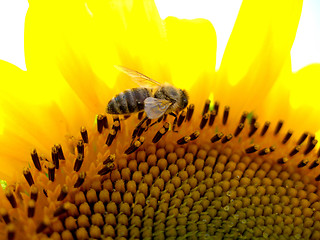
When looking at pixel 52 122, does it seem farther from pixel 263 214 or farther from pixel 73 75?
pixel 263 214

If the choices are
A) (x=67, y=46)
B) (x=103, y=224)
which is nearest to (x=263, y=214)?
(x=103, y=224)

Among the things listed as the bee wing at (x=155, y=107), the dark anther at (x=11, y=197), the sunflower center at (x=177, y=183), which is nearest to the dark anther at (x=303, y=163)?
the sunflower center at (x=177, y=183)

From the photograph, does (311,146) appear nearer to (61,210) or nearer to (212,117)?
(212,117)

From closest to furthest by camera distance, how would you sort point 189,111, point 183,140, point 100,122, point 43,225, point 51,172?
point 43,225 → point 51,172 → point 100,122 → point 183,140 → point 189,111

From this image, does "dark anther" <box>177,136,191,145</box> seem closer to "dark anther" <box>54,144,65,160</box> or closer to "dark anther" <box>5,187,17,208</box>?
"dark anther" <box>54,144,65,160</box>

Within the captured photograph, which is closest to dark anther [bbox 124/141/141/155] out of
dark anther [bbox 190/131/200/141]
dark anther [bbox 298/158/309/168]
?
dark anther [bbox 190/131/200/141]

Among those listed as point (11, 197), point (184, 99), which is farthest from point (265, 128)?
point (11, 197)

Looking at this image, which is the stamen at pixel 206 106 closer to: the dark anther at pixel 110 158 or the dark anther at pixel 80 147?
the dark anther at pixel 110 158
